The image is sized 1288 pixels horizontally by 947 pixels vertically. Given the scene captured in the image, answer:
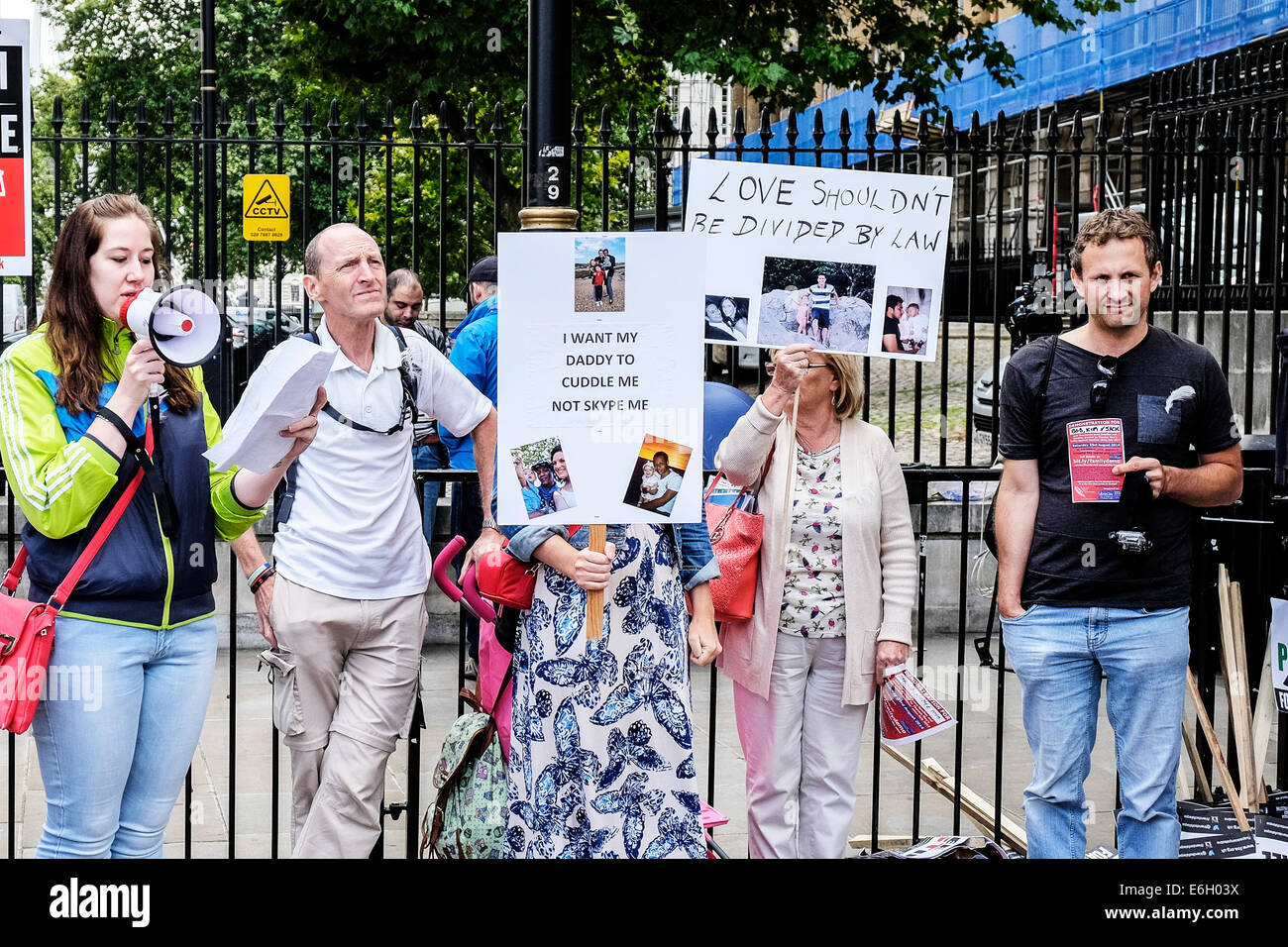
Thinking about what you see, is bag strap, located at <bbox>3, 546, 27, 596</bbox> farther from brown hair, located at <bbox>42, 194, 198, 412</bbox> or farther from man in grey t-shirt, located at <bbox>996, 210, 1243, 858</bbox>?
man in grey t-shirt, located at <bbox>996, 210, 1243, 858</bbox>

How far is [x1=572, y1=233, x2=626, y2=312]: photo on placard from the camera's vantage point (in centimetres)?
350

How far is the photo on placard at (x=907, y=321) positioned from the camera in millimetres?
3936

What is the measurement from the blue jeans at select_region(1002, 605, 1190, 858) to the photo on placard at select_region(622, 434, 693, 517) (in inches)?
47.7

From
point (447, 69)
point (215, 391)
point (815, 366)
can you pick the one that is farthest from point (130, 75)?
point (815, 366)

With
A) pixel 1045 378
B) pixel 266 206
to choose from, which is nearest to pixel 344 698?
pixel 1045 378

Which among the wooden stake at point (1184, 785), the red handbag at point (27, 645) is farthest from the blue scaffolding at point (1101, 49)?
the red handbag at point (27, 645)

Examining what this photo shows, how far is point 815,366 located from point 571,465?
1.03m

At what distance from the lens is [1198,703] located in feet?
14.9

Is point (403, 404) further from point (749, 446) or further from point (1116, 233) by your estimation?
point (1116, 233)

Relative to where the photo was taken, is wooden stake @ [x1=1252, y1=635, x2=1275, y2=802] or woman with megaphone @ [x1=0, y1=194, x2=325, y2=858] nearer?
woman with megaphone @ [x1=0, y1=194, x2=325, y2=858]

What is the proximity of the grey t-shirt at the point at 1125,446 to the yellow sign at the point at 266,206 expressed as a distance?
3.87 m

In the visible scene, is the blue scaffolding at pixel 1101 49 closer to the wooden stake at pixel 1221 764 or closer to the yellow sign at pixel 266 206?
the yellow sign at pixel 266 206

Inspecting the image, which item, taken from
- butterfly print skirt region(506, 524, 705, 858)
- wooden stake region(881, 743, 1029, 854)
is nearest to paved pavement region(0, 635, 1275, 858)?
wooden stake region(881, 743, 1029, 854)
